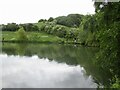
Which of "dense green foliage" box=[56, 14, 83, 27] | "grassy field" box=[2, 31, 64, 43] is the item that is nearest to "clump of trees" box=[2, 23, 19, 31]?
"grassy field" box=[2, 31, 64, 43]

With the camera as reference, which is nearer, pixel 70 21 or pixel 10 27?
pixel 10 27

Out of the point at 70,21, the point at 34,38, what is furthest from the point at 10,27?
the point at 70,21

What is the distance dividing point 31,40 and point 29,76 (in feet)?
275

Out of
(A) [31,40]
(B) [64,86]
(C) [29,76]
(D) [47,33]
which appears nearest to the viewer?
(B) [64,86]

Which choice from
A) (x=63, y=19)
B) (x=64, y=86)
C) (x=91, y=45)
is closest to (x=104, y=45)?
(x=64, y=86)

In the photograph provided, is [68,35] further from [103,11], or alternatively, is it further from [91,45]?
[103,11]

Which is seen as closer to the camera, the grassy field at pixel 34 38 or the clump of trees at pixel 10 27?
the grassy field at pixel 34 38

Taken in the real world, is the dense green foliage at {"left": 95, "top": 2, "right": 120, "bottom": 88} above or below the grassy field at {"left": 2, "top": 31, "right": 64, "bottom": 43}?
above

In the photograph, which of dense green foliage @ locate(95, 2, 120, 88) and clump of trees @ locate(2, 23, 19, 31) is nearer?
dense green foliage @ locate(95, 2, 120, 88)

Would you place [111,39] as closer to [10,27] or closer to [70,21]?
[10,27]

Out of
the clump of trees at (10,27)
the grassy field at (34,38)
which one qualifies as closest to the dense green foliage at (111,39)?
the grassy field at (34,38)

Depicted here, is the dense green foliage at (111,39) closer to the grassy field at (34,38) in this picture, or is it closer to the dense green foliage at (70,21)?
the grassy field at (34,38)

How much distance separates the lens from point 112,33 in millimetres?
16750

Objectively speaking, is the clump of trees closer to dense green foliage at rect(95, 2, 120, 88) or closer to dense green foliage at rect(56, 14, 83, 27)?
dense green foliage at rect(56, 14, 83, 27)
